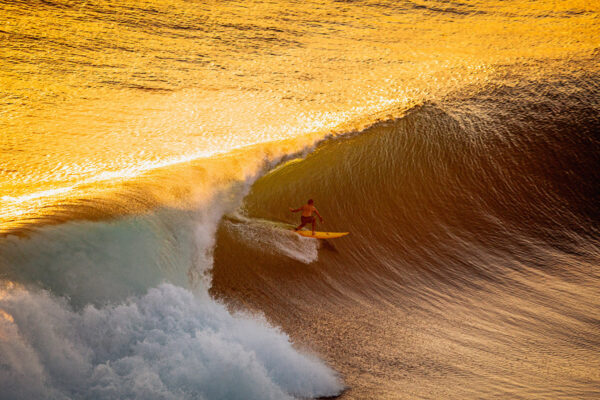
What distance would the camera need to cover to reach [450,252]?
6848 millimetres

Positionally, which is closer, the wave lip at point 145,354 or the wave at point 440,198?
the wave lip at point 145,354

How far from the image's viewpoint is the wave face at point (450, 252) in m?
4.93

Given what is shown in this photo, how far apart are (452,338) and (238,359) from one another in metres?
2.22

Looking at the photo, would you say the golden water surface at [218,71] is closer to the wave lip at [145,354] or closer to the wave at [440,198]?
the wave at [440,198]

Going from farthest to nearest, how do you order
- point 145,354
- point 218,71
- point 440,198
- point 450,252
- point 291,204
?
1. point 218,71
2. point 440,198
3. point 291,204
4. point 450,252
5. point 145,354

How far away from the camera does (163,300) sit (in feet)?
16.0

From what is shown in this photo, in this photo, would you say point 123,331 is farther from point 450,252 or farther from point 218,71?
point 218,71

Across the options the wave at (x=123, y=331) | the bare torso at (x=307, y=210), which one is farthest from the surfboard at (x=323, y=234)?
the wave at (x=123, y=331)

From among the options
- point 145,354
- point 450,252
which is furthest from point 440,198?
point 145,354

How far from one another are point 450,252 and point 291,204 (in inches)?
86.6

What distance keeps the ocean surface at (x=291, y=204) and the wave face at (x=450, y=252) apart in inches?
1.2

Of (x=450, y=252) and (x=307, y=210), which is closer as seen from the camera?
(x=307, y=210)

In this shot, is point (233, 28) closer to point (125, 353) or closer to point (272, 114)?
point (272, 114)

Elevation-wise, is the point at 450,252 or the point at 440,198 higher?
the point at 440,198
